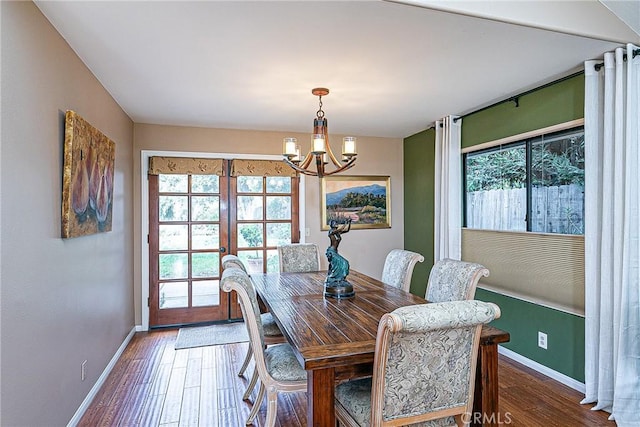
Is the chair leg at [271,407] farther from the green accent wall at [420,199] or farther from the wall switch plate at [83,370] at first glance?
the green accent wall at [420,199]

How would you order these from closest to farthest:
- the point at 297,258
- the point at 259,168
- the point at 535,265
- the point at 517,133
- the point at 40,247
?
the point at 40,247 < the point at 535,265 < the point at 517,133 < the point at 297,258 < the point at 259,168

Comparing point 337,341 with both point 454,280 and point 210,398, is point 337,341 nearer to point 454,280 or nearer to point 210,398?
point 454,280

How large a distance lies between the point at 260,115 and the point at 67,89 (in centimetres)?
194

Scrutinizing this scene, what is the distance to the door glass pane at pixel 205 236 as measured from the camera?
4.54m

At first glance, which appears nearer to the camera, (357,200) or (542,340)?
(542,340)

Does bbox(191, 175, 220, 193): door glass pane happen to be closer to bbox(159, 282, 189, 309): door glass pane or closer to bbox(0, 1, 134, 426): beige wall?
bbox(159, 282, 189, 309): door glass pane

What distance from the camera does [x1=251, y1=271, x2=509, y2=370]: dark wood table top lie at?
1.65 meters

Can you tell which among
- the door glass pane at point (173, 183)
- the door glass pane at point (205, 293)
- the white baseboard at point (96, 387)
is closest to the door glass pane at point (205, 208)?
the door glass pane at point (173, 183)

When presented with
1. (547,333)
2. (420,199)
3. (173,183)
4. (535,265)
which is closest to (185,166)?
(173,183)

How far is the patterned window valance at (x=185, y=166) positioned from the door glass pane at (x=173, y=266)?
3.35ft

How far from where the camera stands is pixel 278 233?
486cm

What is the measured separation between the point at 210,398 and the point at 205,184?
8.53 feet

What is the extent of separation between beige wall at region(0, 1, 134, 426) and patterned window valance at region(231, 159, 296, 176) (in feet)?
6.19

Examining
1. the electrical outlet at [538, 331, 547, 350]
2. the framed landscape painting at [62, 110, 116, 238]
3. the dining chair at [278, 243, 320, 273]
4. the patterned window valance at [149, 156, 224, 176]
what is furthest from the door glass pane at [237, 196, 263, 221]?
the electrical outlet at [538, 331, 547, 350]
